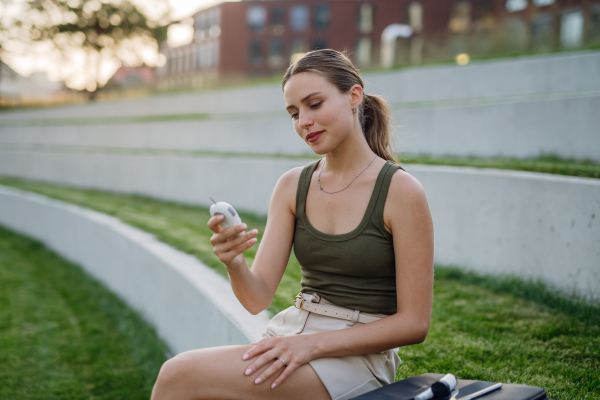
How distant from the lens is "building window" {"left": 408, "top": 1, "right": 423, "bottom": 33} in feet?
99.0

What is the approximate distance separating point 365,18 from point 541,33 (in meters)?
26.7

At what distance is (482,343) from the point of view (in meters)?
2.56

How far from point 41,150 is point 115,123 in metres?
2.72

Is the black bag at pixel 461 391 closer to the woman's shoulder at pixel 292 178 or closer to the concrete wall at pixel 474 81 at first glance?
the woman's shoulder at pixel 292 178

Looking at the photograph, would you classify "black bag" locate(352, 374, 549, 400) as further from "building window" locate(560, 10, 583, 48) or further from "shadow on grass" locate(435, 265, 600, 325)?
"building window" locate(560, 10, 583, 48)

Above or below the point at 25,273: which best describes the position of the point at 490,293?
above

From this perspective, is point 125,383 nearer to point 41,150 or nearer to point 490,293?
point 490,293

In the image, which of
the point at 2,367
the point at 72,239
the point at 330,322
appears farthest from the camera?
the point at 72,239

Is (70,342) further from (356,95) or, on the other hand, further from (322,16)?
(322,16)

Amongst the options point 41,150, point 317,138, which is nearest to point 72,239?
Result: point 317,138

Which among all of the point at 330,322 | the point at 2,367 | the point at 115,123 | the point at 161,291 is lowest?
the point at 2,367

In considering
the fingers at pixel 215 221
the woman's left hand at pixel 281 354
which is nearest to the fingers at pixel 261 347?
the woman's left hand at pixel 281 354

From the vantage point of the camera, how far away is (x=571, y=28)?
24.1 feet

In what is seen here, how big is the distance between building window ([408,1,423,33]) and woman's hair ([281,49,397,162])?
30411mm
